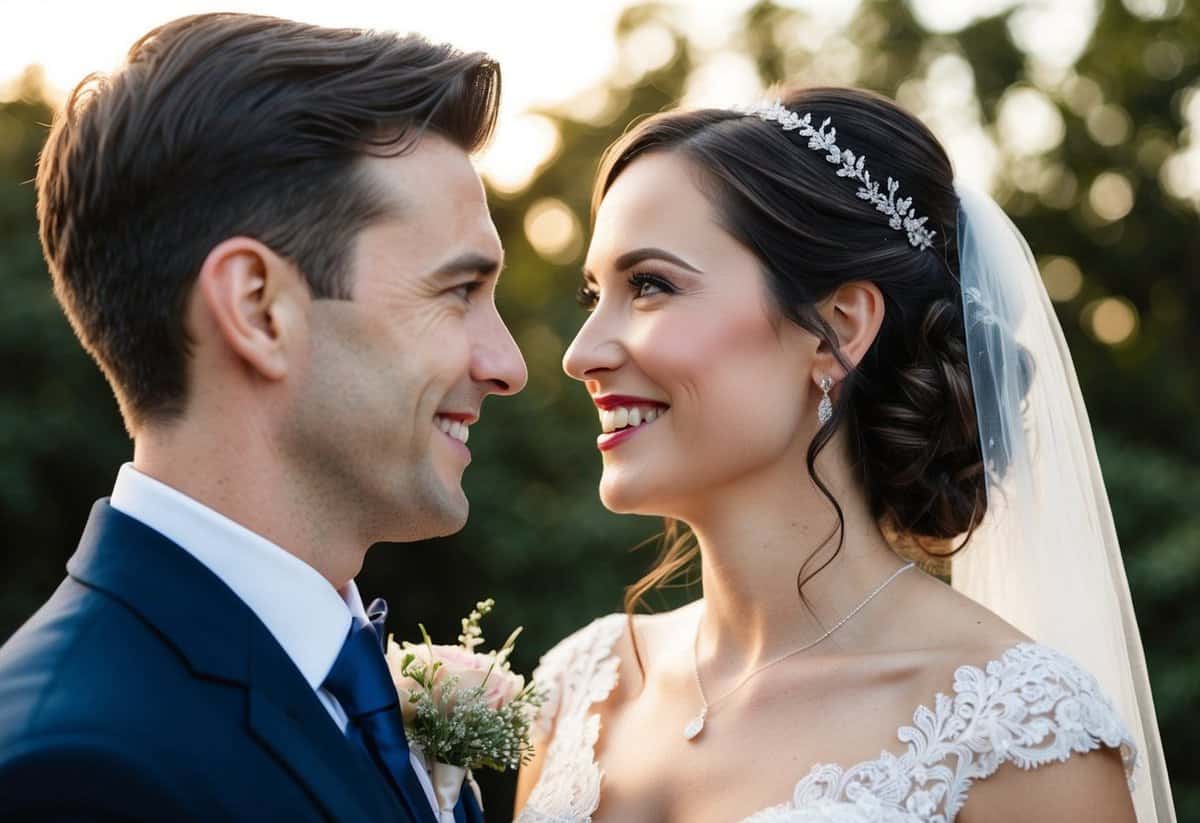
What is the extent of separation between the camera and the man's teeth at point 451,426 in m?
3.17

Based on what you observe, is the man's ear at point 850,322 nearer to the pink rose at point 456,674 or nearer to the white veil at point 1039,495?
the white veil at point 1039,495

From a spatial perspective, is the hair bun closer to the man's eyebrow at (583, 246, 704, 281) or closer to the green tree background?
the man's eyebrow at (583, 246, 704, 281)

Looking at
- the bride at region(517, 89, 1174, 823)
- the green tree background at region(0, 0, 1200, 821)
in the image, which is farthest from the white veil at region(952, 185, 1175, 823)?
the green tree background at region(0, 0, 1200, 821)

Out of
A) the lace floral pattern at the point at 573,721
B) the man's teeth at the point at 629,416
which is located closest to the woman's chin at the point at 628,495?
the man's teeth at the point at 629,416

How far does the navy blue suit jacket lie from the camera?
91.7 inches

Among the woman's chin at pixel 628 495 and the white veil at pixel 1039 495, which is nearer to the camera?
the woman's chin at pixel 628 495

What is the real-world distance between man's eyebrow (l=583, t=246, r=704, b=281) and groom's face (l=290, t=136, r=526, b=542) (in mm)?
807

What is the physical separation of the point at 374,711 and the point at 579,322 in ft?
24.9

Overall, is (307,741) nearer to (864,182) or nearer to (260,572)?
(260,572)

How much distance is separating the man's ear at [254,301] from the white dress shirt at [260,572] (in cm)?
34

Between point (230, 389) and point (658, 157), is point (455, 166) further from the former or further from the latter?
point (658, 157)

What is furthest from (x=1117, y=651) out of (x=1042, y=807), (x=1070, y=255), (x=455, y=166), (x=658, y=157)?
(x=1070, y=255)

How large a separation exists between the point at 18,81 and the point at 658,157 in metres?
7.52

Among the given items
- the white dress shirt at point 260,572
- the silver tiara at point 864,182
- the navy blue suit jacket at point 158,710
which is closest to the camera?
the navy blue suit jacket at point 158,710
